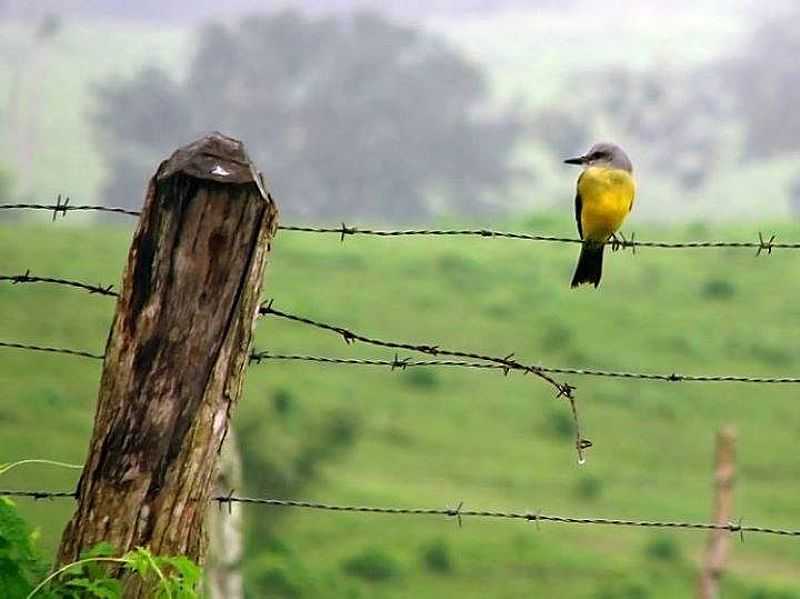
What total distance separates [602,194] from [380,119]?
77384 mm

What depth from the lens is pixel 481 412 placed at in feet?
110

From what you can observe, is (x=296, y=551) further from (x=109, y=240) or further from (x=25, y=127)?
(x=25, y=127)

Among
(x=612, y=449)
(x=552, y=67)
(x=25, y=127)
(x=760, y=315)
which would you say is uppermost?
(x=552, y=67)

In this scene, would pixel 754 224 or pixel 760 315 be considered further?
pixel 754 224

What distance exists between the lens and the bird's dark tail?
7.84 meters

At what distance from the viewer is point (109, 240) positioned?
4550 cm

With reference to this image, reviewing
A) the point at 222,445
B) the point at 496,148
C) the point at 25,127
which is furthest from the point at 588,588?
the point at 25,127

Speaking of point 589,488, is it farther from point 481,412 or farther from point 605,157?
point 605,157

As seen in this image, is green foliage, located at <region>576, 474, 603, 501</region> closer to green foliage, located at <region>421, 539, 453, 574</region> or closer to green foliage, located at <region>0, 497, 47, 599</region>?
green foliage, located at <region>421, 539, 453, 574</region>

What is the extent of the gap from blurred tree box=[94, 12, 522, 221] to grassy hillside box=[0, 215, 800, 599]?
34.1m

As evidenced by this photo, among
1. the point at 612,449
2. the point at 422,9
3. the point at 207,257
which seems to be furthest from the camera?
the point at 422,9

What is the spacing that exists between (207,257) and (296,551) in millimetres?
22171

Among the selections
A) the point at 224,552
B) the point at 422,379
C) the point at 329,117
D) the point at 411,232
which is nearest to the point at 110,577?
the point at 411,232

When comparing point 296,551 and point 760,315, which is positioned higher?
point 760,315
